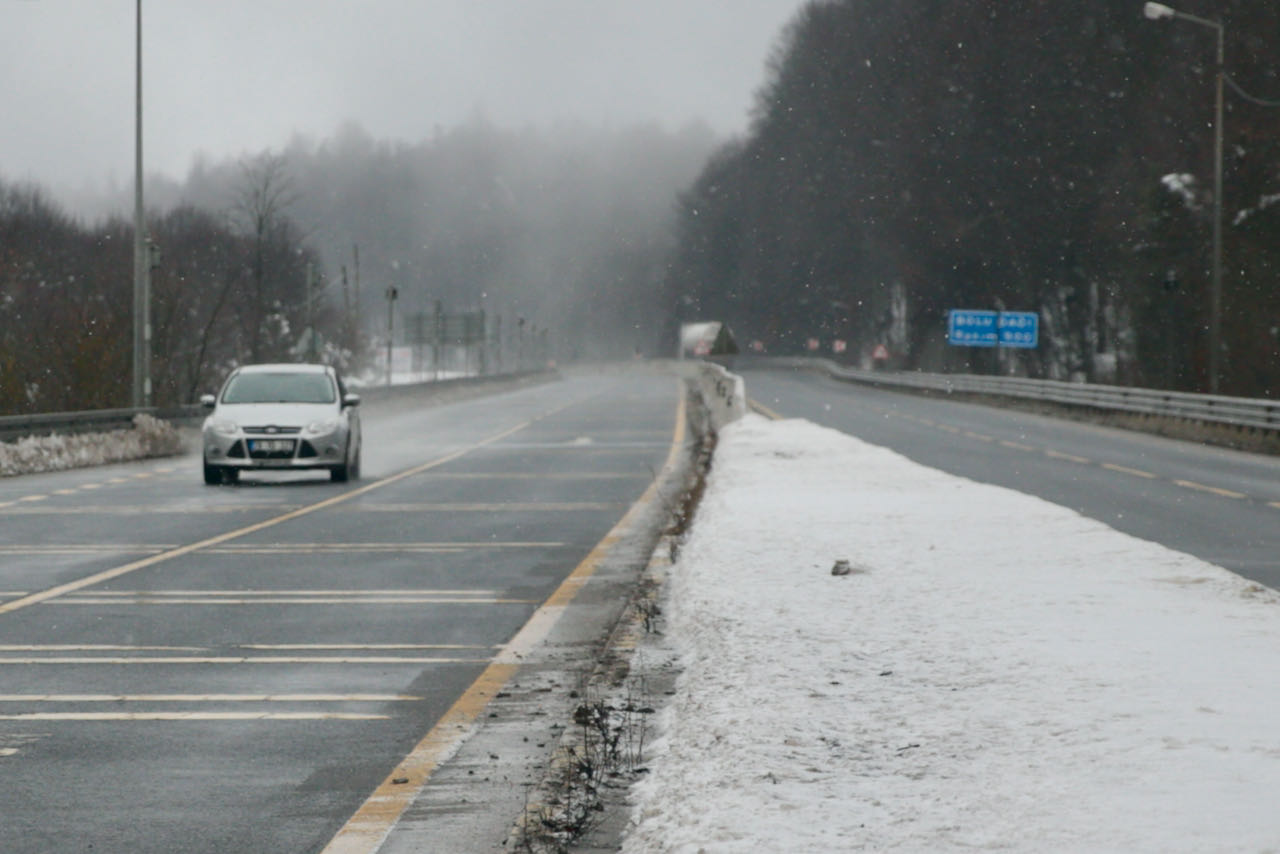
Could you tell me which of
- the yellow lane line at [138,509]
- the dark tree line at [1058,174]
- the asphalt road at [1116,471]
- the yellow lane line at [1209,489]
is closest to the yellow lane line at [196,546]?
the yellow lane line at [138,509]

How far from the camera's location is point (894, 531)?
13.9 metres

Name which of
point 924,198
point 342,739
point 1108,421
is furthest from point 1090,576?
point 924,198

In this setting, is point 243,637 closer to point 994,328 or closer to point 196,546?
point 196,546

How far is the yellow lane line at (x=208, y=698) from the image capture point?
870 cm

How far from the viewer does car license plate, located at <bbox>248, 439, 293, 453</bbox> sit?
2592 centimetres

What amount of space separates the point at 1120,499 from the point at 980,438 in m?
17.3

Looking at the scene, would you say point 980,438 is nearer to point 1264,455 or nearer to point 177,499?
point 1264,455

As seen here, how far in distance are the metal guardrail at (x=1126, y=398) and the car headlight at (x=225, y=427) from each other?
66.0 feet

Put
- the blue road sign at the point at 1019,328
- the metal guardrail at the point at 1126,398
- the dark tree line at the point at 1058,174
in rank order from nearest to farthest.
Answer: the metal guardrail at the point at 1126,398 → the dark tree line at the point at 1058,174 → the blue road sign at the point at 1019,328

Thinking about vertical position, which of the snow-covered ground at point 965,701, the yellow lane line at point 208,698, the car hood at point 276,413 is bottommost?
the yellow lane line at point 208,698

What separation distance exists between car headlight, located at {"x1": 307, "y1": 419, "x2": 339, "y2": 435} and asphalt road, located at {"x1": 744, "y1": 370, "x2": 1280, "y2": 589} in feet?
28.9

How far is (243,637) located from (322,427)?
50.9 feet

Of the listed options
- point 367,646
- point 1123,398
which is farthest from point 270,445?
point 1123,398

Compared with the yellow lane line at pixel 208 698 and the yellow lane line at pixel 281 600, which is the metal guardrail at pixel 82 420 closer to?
the yellow lane line at pixel 281 600
